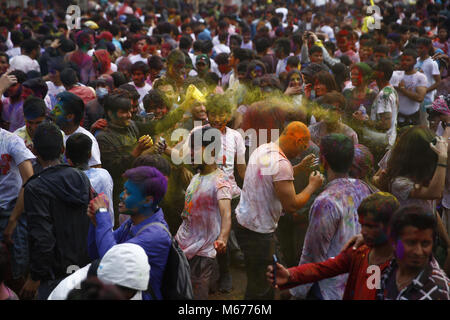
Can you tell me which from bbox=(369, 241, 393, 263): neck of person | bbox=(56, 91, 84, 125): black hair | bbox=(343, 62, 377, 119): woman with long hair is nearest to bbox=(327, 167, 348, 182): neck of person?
bbox=(369, 241, 393, 263): neck of person

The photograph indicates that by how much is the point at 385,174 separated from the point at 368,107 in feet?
9.53

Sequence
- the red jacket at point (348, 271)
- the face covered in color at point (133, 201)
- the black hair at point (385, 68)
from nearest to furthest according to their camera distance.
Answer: the red jacket at point (348, 271)
the face covered in color at point (133, 201)
the black hair at point (385, 68)

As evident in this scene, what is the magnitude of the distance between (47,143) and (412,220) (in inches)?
101

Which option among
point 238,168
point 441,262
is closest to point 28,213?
point 238,168

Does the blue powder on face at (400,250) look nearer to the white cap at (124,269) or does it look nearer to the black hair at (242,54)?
the white cap at (124,269)

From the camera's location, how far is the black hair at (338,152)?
12.1ft

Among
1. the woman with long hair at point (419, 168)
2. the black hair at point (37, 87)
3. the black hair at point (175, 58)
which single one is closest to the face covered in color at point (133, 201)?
the woman with long hair at point (419, 168)

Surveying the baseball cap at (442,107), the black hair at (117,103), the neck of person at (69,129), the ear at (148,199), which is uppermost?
the black hair at (117,103)

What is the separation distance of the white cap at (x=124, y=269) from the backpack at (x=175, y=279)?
429 millimetres

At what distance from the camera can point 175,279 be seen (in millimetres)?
3160

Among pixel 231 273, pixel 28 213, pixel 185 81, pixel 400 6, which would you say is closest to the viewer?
pixel 28 213
